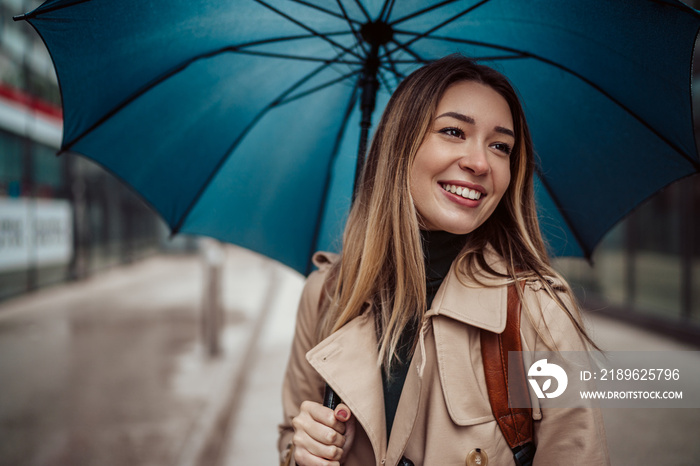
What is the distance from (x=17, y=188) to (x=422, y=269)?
33.6 ft

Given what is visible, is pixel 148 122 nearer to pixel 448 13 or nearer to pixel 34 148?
pixel 448 13

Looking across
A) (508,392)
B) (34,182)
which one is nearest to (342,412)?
(508,392)

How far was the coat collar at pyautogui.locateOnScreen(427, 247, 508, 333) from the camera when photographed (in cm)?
141

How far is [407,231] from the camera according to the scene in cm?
161

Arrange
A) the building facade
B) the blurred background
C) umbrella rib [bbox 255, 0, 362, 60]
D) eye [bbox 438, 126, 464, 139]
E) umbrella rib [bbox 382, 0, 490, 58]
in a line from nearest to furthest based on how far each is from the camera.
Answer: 1. eye [bbox 438, 126, 464, 139]
2. umbrella rib [bbox 382, 0, 490, 58]
3. umbrella rib [bbox 255, 0, 362, 60]
4. the blurred background
5. the building facade

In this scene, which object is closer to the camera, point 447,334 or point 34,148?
point 447,334

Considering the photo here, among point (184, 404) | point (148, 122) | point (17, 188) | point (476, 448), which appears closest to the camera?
point (476, 448)

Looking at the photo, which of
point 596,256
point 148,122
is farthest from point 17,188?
point 596,256

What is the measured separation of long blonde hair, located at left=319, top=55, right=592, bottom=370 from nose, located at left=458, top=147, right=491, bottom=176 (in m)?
0.15

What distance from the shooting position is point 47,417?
182 inches

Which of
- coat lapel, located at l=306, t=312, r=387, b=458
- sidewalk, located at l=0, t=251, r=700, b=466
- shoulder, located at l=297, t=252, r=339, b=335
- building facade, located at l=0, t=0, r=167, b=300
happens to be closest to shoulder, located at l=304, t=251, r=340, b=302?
shoulder, located at l=297, t=252, r=339, b=335

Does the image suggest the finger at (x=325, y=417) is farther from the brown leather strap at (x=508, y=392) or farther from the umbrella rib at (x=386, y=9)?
the umbrella rib at (x=386, y=9)

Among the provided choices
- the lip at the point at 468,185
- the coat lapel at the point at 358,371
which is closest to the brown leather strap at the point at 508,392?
the coat lapel at the point at 358,371

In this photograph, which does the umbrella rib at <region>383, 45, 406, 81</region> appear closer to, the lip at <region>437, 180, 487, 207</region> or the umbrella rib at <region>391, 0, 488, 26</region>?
the umbrella rib at <region>391, 0, 488, 26</region>
